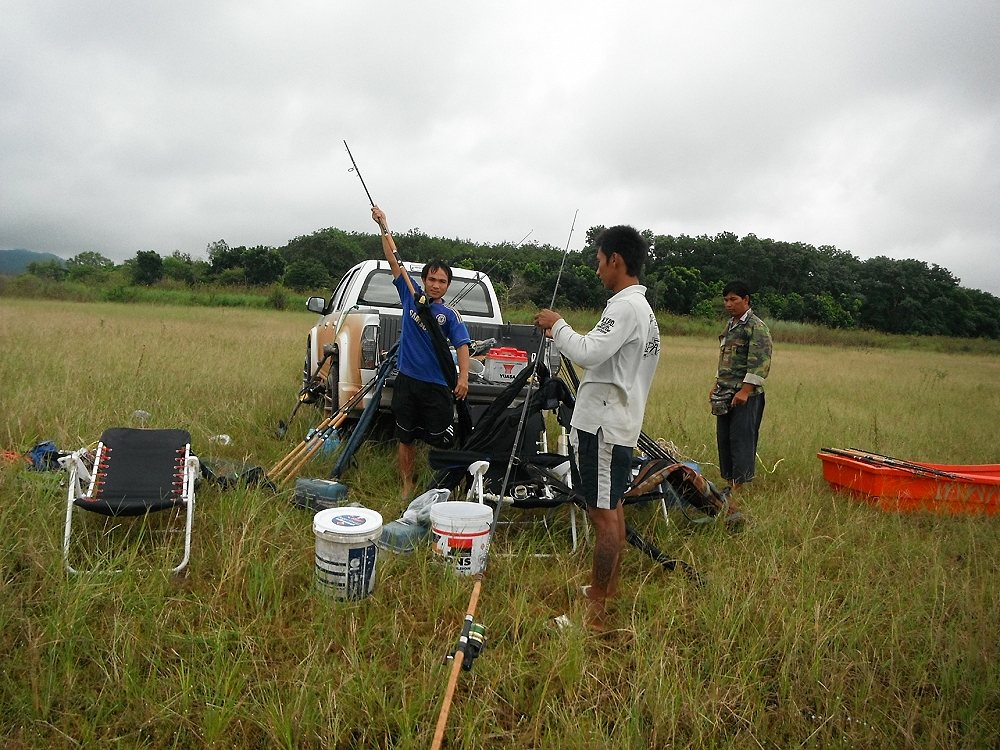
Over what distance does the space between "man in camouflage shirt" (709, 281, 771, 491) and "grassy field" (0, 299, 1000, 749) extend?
631 mm

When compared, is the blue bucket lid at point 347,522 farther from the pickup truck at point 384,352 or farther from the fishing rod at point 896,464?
the fishing rod at point 896,464

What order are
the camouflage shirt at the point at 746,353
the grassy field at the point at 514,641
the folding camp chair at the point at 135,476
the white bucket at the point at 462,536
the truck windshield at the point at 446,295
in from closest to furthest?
1. the grassy field at the point at 514,641
2. the folding camp chair at the point at 135,476
3. the white bucket at the point at 462,536
4. the camouflage shirt at the point at 746,353
5. the truck windshield at the point at 446,295

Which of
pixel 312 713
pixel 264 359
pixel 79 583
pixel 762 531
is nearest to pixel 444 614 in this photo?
pixel 312 713

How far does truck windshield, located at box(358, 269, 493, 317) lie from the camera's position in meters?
6.64

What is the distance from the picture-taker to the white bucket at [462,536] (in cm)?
321

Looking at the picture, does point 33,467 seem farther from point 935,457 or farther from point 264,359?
point 935,457

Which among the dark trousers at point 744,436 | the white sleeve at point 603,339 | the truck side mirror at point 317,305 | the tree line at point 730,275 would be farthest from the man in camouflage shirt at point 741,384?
the tree line at point 730,275

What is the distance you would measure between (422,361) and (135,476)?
183cm

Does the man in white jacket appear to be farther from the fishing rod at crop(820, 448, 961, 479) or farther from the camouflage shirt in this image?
the fishing rod at crop(820, 448, 961, 479)

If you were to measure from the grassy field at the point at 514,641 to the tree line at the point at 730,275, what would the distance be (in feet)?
98.6

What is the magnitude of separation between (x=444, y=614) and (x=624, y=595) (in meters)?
0.95

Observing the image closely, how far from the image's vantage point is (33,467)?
387cm

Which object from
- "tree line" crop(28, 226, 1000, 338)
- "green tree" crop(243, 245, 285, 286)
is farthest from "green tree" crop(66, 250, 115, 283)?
"green tree" crop(243, 245, 285, 286)

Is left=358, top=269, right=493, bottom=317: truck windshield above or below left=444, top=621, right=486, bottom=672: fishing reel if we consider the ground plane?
above
